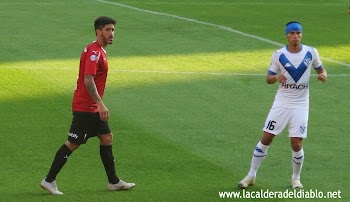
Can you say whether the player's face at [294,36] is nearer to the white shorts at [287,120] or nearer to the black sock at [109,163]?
the white shorts at [287,120]

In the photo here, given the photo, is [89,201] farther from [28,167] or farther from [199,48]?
[199,48]

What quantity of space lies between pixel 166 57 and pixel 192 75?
231 cm

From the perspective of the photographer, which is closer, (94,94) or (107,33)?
(94,94)

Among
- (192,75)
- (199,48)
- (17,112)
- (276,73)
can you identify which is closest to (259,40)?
(199,48)

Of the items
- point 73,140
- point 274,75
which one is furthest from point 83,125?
point 274,75

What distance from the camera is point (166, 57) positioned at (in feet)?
74.4

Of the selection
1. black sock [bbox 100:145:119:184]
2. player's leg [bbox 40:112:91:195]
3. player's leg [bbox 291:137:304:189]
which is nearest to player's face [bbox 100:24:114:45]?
player's leg [bbox 40:112:91:195]

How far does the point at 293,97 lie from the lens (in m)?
12.2

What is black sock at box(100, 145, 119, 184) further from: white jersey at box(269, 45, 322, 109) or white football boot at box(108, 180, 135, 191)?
white jersey at box(269, 45, 322, 109)

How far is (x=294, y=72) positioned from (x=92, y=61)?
2446 mm

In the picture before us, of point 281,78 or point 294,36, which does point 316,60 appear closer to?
point 294,36

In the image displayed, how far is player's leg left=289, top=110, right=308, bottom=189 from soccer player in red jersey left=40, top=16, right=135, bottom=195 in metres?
1.96

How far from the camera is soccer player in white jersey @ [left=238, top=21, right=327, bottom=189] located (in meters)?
12.2

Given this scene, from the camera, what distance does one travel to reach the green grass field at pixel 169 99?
12.8 m
